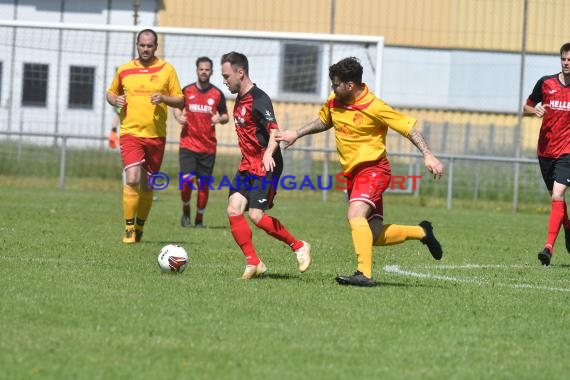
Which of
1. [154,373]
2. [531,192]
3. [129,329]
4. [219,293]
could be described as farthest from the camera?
[531,192]

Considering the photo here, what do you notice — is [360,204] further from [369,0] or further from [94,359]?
[369,0]

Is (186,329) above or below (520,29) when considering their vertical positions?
below

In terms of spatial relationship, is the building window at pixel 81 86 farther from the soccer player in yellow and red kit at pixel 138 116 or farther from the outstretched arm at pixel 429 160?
the outstretched arm at pixel 429 160

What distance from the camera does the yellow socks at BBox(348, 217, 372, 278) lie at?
880cm

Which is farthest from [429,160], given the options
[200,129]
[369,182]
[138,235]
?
[200,129]

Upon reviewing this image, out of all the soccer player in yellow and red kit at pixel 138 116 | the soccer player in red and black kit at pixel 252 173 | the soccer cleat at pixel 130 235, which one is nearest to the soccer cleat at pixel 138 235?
the soccer player in yellow and red kit at pixel 138 116

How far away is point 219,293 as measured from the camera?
8148mm

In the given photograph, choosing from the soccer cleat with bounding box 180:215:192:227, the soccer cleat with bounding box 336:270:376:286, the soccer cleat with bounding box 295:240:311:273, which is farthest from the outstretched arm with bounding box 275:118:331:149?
the soccer cleat with bounding box 180:215:192:227

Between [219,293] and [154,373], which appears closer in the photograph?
[154,373]

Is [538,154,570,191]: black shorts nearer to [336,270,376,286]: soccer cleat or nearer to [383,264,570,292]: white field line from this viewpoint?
[383,264,570,292]: white field line

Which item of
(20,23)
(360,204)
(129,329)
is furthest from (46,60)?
(129,329)

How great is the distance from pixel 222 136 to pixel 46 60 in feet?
12.3

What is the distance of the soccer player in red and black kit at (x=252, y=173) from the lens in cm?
925

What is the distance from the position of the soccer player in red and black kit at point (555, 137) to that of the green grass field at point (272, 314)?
0.51 metres
